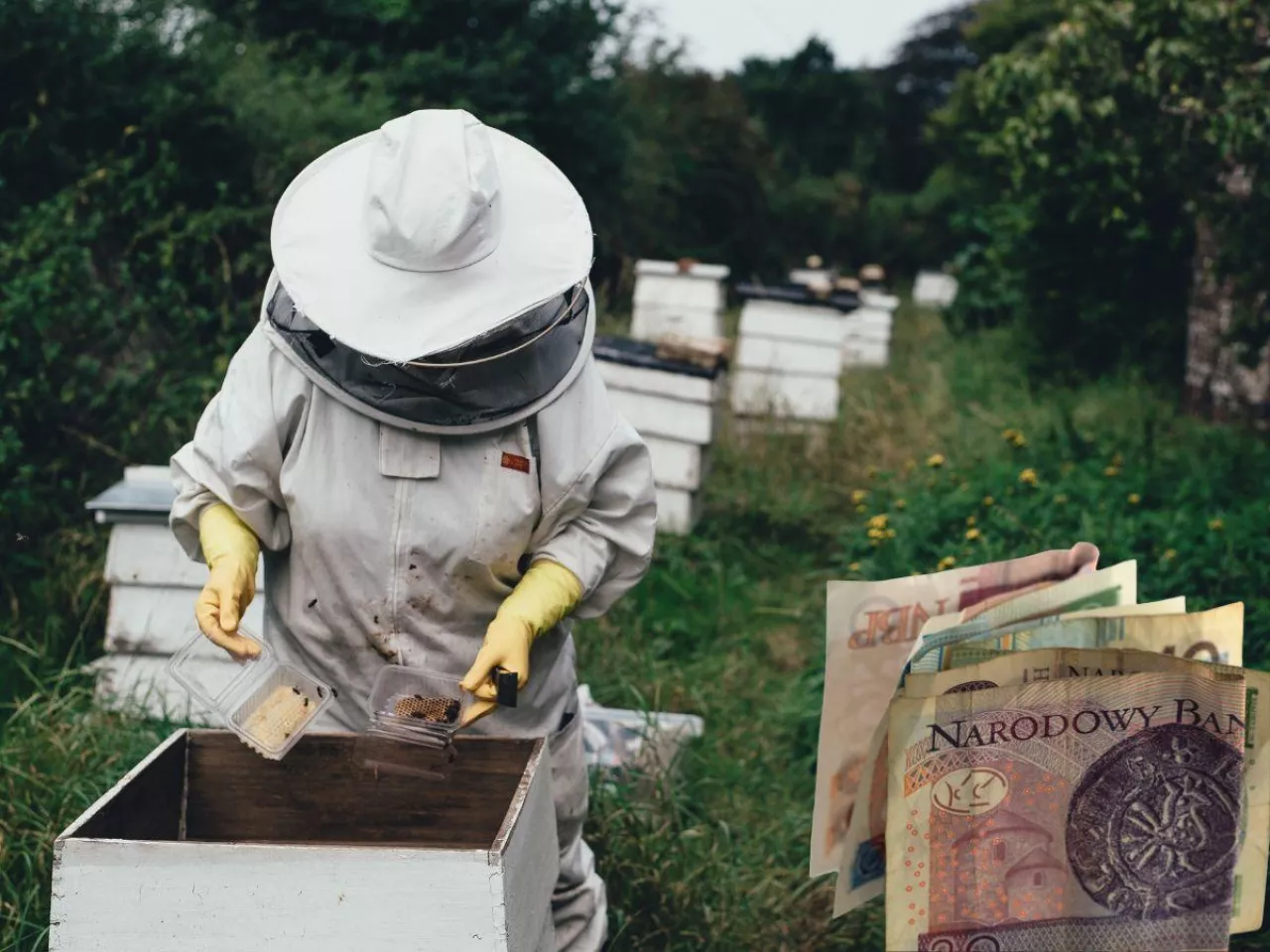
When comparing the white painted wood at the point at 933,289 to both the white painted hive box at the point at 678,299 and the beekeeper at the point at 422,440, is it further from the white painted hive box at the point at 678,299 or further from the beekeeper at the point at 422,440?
the beekeeper at the point at 422,440

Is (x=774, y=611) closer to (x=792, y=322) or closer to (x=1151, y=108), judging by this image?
(x=1151, y=108)

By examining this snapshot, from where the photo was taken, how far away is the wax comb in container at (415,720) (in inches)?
87.3

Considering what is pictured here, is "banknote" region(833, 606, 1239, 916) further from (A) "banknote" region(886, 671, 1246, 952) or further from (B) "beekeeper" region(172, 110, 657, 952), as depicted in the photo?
(B) "beekeeper" region(172, 110, 657, 952)

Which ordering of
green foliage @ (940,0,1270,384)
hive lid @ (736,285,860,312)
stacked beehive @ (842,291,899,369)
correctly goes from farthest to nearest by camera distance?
1. stacked beehive @ (842,291,899,369)
2. hive lid @ (736,285,860,312)
3. green foliage @ (940,0,1270,384)

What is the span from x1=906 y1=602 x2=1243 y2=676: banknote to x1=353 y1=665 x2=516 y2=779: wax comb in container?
0.85 meters

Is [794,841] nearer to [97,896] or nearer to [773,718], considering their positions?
[773,718]

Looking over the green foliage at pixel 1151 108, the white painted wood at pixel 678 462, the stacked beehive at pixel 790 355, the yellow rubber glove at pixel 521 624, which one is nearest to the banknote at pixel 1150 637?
the yellow rubber glove at pixel 521 624

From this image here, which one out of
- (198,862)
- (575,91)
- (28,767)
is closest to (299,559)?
(198,862)

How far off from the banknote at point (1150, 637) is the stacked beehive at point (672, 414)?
14.3 feet

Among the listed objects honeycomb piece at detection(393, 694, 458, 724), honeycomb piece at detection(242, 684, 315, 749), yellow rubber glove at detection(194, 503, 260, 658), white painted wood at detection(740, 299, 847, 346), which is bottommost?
honeycomb piece at detection(242, 684, 315, 749)

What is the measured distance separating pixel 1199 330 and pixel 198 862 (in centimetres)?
756

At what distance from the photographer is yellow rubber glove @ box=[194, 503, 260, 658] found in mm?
2229

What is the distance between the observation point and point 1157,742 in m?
1.60

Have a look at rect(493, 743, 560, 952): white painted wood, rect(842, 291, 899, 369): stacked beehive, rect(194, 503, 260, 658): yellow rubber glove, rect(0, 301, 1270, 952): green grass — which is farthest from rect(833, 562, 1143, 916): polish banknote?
rect(842, 291, 899, 369): stacked beehive
